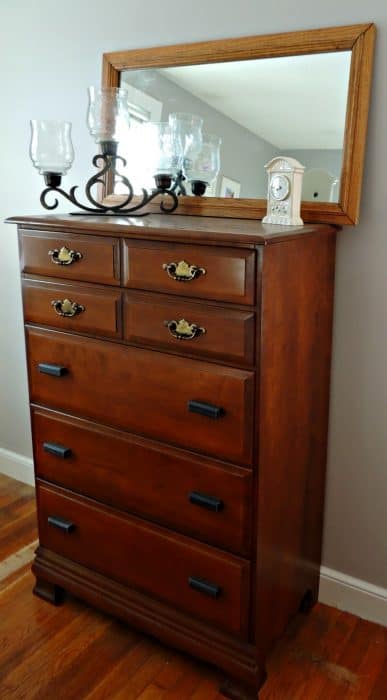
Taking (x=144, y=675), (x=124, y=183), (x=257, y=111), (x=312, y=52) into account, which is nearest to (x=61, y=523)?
(x=144, y=675)

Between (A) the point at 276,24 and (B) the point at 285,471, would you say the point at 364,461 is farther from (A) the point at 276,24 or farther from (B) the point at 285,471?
(A) the point at 276,24

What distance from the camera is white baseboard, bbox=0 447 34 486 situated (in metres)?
2.69

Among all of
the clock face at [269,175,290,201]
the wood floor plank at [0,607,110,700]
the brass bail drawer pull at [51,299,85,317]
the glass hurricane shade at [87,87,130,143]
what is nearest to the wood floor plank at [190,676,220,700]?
the wood floor plank at [0,607,110,700]

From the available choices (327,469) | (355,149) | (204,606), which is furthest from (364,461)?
(355,149)

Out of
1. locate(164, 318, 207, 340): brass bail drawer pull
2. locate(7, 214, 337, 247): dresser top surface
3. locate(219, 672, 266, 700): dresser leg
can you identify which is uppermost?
locate(7, 214, 337, 247): dresser top surface

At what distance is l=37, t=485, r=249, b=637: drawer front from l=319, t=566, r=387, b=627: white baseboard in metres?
0.45

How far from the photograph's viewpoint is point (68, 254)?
5.51 ft

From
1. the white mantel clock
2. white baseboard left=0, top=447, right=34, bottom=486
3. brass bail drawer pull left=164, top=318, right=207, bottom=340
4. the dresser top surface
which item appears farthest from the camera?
white baseboard left=0, top=447, right=34, bottom=486

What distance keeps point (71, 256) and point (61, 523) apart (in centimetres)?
82

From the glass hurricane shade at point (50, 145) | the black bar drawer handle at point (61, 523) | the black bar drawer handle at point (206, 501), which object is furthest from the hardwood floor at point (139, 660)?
the glass hurricane shade at point (50, 145)

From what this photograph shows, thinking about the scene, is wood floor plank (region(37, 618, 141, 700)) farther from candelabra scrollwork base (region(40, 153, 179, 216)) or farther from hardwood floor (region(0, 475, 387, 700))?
candelabra scrollwork base (region(40, 153, 179, 216))

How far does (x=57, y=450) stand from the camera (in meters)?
1.87

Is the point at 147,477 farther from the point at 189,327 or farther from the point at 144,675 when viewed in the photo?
the point at 144,675

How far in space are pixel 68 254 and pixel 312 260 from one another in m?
0.63
